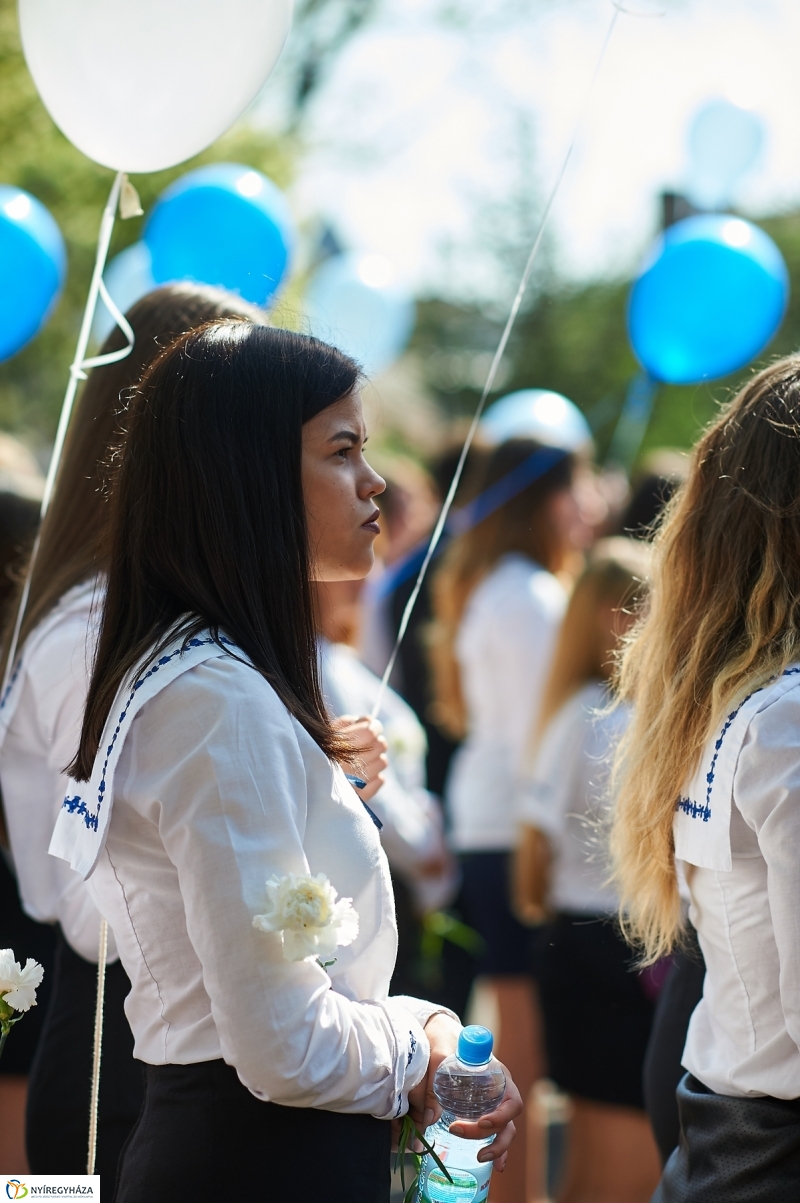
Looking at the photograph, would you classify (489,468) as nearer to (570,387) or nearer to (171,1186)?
A: (171,1186)

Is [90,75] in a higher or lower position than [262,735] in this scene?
higher

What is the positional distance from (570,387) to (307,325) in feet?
56.7

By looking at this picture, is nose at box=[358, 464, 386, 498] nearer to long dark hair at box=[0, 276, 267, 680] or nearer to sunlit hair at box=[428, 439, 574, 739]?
long dark hair at box=[0, 276, 267, 680]

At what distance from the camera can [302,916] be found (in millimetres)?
1207

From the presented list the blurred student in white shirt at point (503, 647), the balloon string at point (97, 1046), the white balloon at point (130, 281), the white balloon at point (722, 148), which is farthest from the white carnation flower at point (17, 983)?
the white balloon at point (722, 148)

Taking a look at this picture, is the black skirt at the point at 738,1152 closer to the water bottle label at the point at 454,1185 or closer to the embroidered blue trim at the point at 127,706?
the water bottle label at the point at 454,1185

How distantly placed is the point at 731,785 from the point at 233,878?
63 cm

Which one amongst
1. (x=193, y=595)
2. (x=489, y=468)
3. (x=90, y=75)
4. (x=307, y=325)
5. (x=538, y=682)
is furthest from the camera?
(x=489, y=468)

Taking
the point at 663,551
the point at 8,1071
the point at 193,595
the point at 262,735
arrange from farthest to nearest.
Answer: the point at 8,1071 < the point at 663,551 < the point at 193,595 < the point at 262,735

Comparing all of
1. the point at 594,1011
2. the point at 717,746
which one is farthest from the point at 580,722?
the point at 717,746

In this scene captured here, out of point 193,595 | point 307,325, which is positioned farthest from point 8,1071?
point 307,325

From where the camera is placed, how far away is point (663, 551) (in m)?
1.85

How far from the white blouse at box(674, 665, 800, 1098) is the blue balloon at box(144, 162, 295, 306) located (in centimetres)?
191

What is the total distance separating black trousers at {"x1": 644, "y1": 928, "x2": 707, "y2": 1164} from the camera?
1946mm
